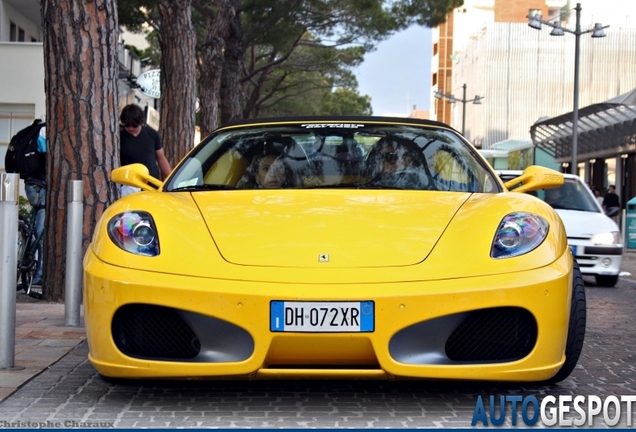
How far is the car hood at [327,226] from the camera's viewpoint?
13.9 feet

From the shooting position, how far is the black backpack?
941 cm

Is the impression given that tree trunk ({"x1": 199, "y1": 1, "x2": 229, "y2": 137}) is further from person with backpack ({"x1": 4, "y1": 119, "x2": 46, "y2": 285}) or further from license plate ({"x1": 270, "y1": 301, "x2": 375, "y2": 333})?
license plate ({"x1": 270, "y1": 301, "x2": 375, "y2": 333})

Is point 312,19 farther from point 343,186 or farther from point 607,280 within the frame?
point 343,186

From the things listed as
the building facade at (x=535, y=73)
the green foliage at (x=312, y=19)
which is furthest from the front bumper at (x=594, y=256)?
the building facade at (x=535, y=73)

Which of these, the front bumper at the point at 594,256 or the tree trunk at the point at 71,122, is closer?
the tree trunk at the point at 71,122

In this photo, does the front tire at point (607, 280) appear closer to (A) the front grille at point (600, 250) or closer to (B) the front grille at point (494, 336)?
(A) the front grille at point (600, 250)

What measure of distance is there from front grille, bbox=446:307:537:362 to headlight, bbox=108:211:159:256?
4.07 feet

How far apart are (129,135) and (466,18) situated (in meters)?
92.9

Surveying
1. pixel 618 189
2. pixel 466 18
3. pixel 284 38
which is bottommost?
pixel 618 189

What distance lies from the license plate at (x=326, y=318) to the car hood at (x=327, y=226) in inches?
8.5

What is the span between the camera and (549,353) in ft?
13.9

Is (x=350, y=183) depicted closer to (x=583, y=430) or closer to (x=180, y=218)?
(x=180, y=218)

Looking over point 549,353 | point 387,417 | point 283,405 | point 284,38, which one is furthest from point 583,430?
point 284,38

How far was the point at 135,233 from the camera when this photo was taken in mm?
4473
